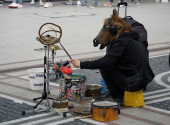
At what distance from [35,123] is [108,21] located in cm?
184

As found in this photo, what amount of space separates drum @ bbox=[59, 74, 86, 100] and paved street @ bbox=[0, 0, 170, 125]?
22cm

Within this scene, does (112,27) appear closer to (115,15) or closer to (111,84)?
(115,15)

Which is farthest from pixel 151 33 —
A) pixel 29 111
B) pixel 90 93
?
pixel 29 111

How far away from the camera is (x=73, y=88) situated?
5.45m

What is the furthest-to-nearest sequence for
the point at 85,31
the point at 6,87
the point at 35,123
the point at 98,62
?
the point at 85,31, the point at 6,87, the point at 98,62, the point at 35,123

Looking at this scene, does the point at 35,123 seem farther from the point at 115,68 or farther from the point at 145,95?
the point at 145,95

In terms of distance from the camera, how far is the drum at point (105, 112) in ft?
15.2

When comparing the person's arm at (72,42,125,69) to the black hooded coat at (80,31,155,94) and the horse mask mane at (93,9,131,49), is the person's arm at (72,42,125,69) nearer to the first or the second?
the black hooded coat at (80,31,155,94)

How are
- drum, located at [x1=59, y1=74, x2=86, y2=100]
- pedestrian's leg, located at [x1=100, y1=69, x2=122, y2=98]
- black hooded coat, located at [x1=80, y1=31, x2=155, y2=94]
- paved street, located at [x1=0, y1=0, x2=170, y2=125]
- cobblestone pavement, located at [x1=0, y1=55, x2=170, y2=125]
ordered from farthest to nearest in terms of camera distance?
1. drum, located at [x1=59, y1=74, x2=86, y2=100]
2. pedestrian's leg, located at [x1=100, y1=69, x2=122, y2=98]
3. black hooded coat, located at [x1=80, y1=31, x2=155, y2=94]
4. paved street, located at [x1=0, y1=0, x2=170, y2=125]
5. cobblestone pavement, located at [x1=0, y1=55, x2=170, y2=125]

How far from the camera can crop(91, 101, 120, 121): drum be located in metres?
4.63

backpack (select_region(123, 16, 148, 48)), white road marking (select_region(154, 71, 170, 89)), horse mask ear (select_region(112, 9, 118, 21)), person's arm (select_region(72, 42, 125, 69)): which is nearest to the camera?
person's arm (select_region(72, 42, 125, 69))

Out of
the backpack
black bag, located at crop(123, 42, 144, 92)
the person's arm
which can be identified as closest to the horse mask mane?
the person's arm

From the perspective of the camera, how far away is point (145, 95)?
5.82 metres

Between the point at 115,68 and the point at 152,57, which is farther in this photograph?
the point at 152,57
